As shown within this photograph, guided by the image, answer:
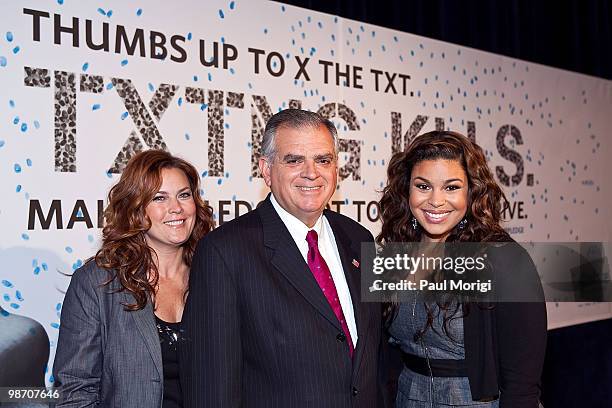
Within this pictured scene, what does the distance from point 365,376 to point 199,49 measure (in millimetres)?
1922

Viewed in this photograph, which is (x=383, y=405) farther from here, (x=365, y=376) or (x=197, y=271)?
(x=197, y=271)

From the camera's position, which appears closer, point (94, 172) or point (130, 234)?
point (130, 234)

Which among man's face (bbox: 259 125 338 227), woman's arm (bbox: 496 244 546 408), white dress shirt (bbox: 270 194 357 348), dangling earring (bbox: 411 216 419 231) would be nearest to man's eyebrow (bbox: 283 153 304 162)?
man's face (bbox: 259 125 338 227)

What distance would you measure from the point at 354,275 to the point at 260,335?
441 mm

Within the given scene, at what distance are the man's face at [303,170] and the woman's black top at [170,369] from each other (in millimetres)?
627

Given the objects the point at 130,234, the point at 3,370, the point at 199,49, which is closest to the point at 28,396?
the point at 3,370

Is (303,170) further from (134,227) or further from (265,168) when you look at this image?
(134,227)

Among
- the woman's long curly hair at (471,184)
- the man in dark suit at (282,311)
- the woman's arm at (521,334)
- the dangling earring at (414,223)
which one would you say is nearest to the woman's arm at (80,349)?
the man in dark suit at (282,311)

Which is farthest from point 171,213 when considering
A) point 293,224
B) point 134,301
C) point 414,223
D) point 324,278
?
point 414,223

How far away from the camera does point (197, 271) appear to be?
Result: 2.03m

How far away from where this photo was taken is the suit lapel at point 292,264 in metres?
2.04

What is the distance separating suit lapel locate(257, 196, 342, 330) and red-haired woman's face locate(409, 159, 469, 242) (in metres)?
0.58

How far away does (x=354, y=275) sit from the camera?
2.26 meters

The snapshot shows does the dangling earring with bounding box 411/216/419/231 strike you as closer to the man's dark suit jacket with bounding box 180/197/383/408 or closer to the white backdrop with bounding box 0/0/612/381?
the man's dark suit jacket with bounding box 180/197/383/408
